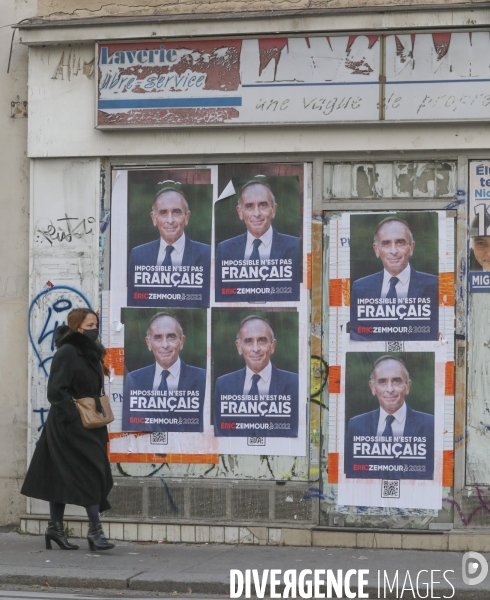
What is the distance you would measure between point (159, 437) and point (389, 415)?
1939 mm

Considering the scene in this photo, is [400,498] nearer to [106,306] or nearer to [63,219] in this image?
[106,306]

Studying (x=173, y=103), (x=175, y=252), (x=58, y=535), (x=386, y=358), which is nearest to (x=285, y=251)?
(x=175, y=252)

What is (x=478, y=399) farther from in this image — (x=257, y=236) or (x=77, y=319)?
(x=77, y=319)

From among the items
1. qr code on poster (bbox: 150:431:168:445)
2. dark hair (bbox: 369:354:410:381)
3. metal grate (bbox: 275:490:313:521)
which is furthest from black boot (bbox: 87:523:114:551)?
dark hair (bbox: 369:354:410:381)

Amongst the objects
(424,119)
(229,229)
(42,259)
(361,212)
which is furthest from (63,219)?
(424,119)

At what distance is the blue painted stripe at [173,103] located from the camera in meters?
9.27

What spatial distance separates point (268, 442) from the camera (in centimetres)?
924

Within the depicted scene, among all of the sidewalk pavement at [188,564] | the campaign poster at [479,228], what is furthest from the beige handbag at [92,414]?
the campaign poster at [479,228]

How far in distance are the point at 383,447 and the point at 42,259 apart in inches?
131

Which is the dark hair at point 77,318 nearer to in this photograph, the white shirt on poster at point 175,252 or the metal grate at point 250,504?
the white shirt on poster at point 175,252

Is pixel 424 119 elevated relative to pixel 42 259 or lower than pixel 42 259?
elevated

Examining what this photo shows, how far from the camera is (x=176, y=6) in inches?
375

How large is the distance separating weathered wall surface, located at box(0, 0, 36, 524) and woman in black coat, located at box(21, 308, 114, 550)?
1.13 m

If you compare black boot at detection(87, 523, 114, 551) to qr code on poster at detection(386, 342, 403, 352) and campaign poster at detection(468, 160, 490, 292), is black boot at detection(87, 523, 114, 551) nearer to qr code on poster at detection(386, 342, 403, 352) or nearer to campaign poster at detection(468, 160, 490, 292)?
qr code on poster at detection(386, 342, 403, 352)
